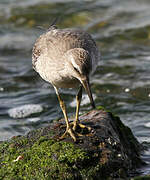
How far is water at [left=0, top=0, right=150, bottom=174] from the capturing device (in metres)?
8.62

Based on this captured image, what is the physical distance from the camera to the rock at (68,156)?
16.5 feet

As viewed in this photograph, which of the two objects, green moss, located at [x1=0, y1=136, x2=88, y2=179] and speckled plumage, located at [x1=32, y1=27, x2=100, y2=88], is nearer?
green moss, located at [x1=0, y1=136, x2=88, y2=179]

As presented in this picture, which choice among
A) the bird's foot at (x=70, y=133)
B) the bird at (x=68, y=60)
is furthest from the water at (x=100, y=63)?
the bird at (x=68, y=60)

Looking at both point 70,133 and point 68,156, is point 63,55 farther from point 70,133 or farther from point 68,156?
point 68,156

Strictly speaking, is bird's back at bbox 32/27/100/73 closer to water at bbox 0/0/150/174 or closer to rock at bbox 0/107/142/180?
rock at bbox 0/107/142/180

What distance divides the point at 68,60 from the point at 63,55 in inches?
9.2

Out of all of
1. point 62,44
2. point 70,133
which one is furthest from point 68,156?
point 62,44

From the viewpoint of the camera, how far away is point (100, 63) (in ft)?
37.4

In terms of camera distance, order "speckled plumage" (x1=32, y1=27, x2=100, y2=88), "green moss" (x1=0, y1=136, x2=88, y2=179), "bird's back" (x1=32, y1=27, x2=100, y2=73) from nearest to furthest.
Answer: "green moss" (x1=0, y1=136, x2=88, y2=179) < "speckled plumage" (x1=32, y1=27, x2=100, y2=88) < "bird's back" (x1=32, y1=27, x2=100, y2=73)

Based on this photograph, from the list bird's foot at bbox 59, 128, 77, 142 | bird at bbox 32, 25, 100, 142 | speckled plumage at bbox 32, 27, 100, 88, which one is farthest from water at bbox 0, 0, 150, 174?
speckled plumage at bbox 32, 27, 100, 88


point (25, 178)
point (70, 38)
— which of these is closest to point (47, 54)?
point (70, 38)

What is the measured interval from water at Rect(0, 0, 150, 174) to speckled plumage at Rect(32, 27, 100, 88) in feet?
4.78

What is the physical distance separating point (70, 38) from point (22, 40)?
9.02 m

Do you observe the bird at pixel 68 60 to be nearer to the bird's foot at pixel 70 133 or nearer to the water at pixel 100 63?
the bird's foot at pixel 70 133
